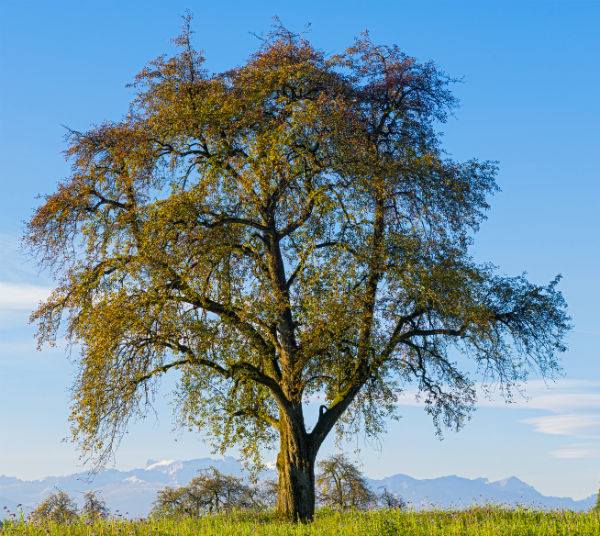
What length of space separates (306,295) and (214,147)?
24.2 ft

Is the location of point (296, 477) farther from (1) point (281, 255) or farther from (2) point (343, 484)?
(2) point (343, 484)

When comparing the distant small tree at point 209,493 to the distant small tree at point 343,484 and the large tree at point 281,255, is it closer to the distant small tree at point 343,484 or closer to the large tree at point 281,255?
the distant small tree at point 343,484

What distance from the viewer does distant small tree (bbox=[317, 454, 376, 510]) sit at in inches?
2505

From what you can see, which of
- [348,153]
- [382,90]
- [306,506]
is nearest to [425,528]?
[306,506]

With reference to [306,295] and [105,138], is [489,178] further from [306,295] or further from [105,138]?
[105,138]

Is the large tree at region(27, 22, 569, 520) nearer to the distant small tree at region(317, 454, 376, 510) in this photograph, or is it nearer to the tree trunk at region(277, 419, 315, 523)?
the tree trunk at region(277, 419, 315, 523)

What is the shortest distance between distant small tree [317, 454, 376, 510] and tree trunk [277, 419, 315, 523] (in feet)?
121

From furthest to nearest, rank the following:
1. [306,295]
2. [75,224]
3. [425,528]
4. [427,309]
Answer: [75,224]
[427,309]
[306,295]
[425,528]

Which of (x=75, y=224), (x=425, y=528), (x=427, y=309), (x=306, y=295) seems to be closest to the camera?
(x=425, y=528)

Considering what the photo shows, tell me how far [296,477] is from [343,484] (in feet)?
131

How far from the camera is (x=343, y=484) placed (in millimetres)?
65500

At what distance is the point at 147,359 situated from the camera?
2684 cm

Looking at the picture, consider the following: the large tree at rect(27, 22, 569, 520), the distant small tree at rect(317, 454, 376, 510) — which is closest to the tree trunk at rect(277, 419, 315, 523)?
the large tree at rect(27, 22, 569, 520)

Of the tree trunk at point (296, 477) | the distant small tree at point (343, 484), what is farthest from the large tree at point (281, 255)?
the distant small tree at point (343, 484)
